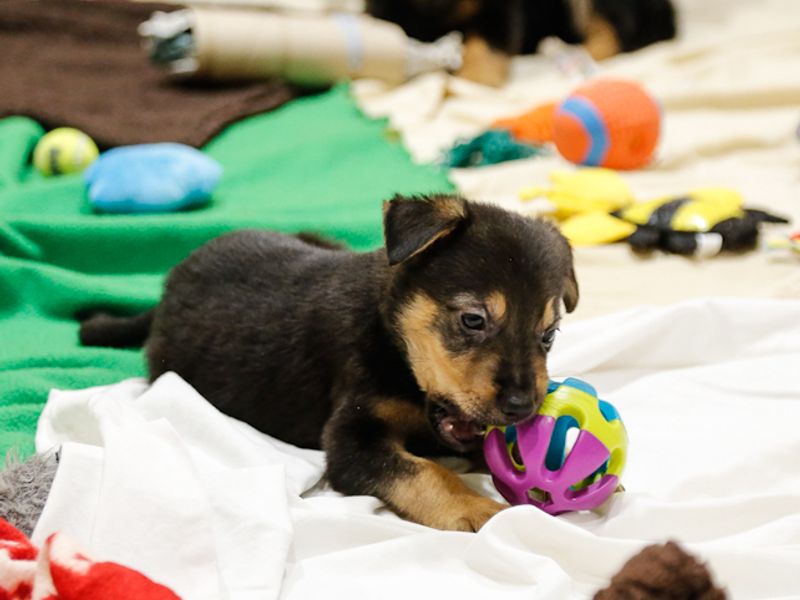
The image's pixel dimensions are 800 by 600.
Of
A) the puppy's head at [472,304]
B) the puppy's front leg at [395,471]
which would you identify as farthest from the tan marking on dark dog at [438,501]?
the puppy's head at [472,304]

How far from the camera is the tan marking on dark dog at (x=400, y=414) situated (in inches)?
76.2

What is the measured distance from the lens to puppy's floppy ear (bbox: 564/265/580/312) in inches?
80.3

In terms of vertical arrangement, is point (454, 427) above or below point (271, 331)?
below

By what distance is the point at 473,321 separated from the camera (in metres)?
1.80

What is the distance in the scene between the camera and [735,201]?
127 inches

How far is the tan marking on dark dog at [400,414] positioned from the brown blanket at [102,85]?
7.11 ft

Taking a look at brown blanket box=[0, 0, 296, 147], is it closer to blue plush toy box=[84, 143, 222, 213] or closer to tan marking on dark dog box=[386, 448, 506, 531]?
blue plush toy box=[84, 143, 222, 213]

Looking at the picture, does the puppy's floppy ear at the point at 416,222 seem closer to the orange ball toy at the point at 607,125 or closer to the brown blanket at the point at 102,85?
the orange ball toy at the point at 607,125

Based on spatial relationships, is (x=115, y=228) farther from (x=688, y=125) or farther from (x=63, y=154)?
(x=688, y=125)

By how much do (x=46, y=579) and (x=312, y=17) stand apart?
14.0 ft

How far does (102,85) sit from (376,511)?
333 centimetres

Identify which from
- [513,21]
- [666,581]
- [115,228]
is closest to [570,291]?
[666,581]

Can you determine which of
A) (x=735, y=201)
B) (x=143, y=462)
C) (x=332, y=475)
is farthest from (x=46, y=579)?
(x=735, y=201)

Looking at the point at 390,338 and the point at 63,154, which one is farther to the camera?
the point at 63,154
